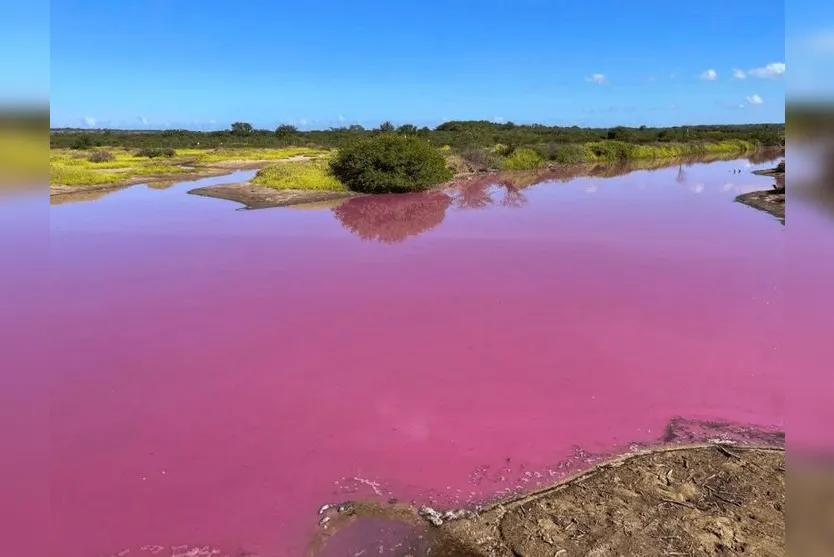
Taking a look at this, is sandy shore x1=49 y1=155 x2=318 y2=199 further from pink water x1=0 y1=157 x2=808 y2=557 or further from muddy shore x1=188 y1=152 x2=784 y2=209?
pink water x1=0 y1=157 x2=808 y2=557

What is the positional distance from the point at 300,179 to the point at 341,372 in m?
17.1

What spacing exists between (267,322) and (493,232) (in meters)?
8.13

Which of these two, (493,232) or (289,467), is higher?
(493,232)

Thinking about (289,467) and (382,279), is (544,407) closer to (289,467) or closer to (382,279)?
(289,467)

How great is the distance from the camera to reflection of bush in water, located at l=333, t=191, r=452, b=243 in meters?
15.5

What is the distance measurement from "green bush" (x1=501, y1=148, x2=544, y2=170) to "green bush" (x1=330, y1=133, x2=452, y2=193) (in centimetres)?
1012

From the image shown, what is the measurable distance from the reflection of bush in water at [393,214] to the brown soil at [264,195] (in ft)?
3.80

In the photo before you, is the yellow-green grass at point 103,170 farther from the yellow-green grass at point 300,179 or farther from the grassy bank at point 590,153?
the grassy bank at point 590,153

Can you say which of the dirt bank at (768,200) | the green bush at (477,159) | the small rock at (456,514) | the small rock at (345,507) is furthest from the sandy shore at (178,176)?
the dirt bank at (768,200)

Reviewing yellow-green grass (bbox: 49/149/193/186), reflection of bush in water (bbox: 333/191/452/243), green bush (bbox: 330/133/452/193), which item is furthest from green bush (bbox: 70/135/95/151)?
reflection of bush in water (bbox: 333/191/452/243)

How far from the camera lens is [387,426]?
18.6 ft

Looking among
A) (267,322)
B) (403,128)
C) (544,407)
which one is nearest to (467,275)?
(267,322)

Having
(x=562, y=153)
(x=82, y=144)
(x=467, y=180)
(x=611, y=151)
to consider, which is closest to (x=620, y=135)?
(x=611, y=151)

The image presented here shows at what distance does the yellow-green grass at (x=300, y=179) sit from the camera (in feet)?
72.9
